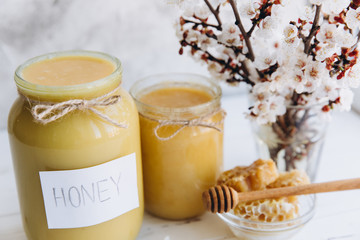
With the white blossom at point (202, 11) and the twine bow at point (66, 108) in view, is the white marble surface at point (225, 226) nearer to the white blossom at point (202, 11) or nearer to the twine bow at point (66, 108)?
the twine bow at point (66, 108)

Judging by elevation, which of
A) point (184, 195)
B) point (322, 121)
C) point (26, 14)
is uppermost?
point (26, 14)

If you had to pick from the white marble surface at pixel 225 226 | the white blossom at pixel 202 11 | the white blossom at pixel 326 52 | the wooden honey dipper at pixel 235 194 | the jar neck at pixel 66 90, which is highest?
the white blossom at pixel 202 11

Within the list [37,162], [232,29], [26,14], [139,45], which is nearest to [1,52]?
[26,14]

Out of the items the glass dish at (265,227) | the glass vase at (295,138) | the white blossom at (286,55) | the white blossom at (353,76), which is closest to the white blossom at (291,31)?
the white blossom at (286,55)

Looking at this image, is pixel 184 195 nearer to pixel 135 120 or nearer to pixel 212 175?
pixel 212 175

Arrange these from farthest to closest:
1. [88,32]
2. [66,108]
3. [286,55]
Answer: [88,32], [286,55], [66,108]

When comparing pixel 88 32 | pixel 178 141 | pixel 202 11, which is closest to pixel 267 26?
pixel 202 11

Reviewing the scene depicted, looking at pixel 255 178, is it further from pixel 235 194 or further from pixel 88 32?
pixel 88 32
